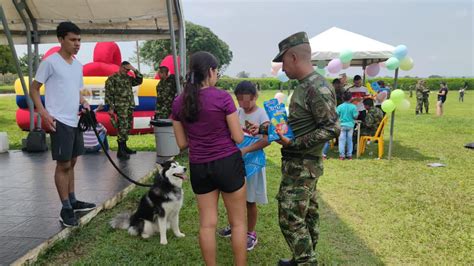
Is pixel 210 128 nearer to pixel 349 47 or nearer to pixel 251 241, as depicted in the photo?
pixel 251 241

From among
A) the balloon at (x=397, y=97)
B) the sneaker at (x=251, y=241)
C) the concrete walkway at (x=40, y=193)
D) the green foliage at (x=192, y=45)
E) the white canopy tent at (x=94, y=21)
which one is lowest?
the sneaker at (x=251, y=241)

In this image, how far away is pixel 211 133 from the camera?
8.20 feet

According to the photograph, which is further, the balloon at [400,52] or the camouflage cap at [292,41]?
the balloon at [400,52]

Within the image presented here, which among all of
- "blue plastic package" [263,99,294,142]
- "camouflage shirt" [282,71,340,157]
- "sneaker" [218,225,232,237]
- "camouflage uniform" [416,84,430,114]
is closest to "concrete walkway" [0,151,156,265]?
"sneaker" [218,225,232,237]

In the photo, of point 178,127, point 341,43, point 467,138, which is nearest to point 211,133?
point 178,127

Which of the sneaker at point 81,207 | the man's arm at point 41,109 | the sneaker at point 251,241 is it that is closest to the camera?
the man's arm at point 41,109

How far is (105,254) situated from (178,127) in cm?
165

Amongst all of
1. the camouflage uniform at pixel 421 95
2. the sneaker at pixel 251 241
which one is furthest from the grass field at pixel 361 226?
the camouflage uniform at pixel 421 95

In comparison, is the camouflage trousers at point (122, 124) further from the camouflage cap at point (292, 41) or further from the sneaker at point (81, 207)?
the camouflage cap at point (292, 41)

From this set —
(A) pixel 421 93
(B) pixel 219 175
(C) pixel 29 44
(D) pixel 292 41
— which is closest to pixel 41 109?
(B) pixel 219 175

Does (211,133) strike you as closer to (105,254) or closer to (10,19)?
(105,254)

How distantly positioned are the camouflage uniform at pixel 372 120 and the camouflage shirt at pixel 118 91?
17.9 feet

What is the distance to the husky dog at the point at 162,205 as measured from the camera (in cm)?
368

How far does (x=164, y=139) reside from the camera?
23.8ft
